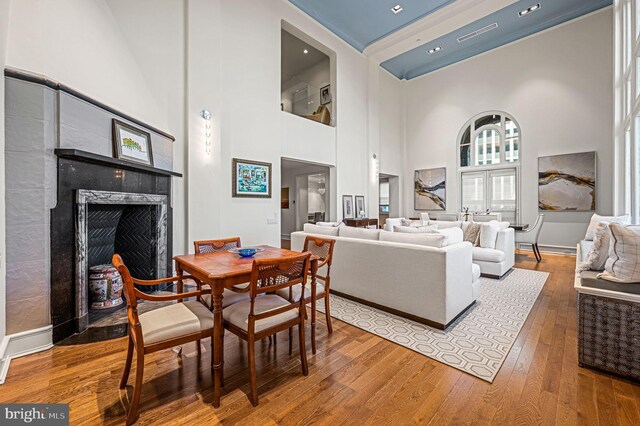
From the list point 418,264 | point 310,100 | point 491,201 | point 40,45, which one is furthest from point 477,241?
point 40,45

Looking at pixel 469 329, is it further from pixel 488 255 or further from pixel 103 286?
pixel 103 286

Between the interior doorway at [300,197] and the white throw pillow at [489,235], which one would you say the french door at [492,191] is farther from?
the interior doorway at [300,197]

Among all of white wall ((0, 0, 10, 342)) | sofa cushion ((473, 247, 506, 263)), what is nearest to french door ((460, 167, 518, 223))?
sofa cushion ((473, 247, 506, 263))

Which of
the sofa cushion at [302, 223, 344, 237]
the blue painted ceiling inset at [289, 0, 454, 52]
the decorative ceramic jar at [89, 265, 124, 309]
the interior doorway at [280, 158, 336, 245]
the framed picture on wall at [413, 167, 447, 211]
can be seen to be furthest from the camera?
the interior doorway at [280, 158, 336, 245]

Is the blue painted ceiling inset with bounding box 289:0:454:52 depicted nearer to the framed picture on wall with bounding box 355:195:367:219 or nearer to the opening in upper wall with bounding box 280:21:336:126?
the opening in upper wall with bounding box 280:21:336:126

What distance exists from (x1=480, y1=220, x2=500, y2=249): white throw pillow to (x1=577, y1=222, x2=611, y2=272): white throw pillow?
8.10 feet

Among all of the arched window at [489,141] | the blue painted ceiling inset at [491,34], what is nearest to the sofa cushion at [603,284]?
the arched window at [489,141]

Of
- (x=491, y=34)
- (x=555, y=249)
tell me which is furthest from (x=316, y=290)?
(x=491, y=34)

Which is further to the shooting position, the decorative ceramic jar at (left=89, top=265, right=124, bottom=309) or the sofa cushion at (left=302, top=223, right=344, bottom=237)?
the sofa cushion at (left=302, top=223, right=344, bottom=237)

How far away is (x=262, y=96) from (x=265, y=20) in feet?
5.02

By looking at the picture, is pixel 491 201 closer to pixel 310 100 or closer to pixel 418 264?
pixel 310 100

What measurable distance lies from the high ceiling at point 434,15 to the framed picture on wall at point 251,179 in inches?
149

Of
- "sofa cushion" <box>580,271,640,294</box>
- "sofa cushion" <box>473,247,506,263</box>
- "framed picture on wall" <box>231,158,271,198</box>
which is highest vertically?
"framed picture on wall" <box>231,158,271,198</box>

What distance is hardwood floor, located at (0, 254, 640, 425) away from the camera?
5.11 ft
